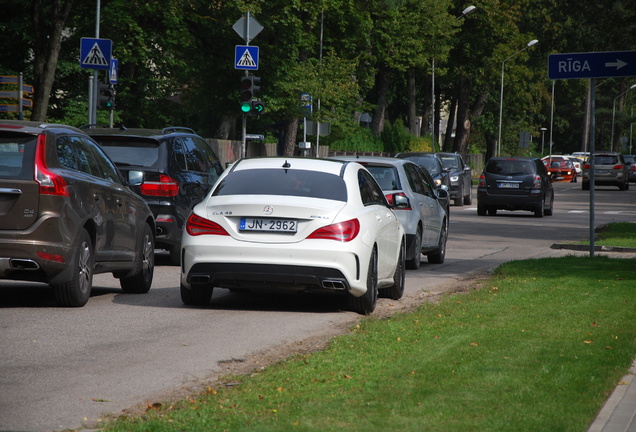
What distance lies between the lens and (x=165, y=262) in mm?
17422

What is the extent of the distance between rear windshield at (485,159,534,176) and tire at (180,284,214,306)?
24586 millimetres

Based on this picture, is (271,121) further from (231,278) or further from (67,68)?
(231,278)

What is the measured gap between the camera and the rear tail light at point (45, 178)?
10.6 m

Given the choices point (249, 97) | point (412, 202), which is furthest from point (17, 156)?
point (249, 97)

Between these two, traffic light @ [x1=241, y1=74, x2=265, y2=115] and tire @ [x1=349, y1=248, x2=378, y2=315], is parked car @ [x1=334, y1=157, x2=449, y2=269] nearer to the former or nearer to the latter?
tire @ [x1=349, y1=248, x2=378, y2=315]

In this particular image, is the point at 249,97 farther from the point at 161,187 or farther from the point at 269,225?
the point at 269,225

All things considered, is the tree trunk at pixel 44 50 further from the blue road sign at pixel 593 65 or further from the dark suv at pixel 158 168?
the blue road sign at pixel 593 65

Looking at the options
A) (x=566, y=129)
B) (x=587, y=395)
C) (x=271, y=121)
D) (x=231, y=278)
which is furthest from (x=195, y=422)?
(x=566, y=129)

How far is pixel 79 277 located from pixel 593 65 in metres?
9.82

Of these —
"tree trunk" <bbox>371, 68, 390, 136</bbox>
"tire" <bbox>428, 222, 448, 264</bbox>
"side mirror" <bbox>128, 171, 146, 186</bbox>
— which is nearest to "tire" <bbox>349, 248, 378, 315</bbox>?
"side mirror" <bbox>128, 171, 146, 186</bbox>

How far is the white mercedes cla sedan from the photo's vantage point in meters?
10.9

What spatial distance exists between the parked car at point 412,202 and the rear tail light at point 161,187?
248 cm

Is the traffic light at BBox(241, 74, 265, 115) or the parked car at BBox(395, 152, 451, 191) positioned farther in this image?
the parked car at BBox(395, 152, 451, 191)

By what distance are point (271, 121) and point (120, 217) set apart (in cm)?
3934
